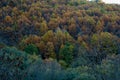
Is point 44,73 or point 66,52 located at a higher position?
point 44,73

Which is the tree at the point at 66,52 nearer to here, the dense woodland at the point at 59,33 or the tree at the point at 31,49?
the dense woodland at the point at 59,33

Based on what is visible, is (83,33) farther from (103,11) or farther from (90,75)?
(90,75)

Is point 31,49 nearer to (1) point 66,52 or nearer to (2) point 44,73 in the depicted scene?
(1) point 66,52

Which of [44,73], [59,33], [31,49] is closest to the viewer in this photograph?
[44,73]

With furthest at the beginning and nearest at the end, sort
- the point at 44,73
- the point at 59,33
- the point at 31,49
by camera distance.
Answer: the point at 59,33 < the point at 31,49 < the point at 44,73

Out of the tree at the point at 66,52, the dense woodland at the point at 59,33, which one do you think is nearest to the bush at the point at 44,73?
the dense woodland at the point at 59,33

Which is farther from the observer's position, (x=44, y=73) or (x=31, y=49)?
(x=31, y=49)

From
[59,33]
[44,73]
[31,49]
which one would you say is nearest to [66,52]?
[31,49]

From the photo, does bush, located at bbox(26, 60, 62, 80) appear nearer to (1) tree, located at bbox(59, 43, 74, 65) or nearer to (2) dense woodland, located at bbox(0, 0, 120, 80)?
(2) dense woodland, located at bbox(0, 0, 120, 80)

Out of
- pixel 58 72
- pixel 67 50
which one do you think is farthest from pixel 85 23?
pixel 58 72
